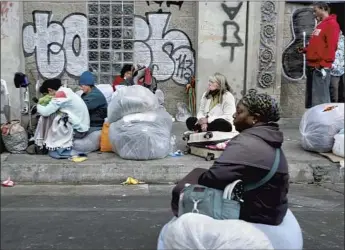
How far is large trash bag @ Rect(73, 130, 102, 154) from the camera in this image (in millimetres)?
7281

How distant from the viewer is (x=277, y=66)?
9.84m

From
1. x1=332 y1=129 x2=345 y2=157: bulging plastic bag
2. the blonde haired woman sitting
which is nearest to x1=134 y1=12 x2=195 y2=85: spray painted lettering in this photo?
the blonde haired woman sitting

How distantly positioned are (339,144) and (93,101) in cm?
325

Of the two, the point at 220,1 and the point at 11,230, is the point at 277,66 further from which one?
the point at 11,230

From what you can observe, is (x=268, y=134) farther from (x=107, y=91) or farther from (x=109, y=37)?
(x=109, y=37)

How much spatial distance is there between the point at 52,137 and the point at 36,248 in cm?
288

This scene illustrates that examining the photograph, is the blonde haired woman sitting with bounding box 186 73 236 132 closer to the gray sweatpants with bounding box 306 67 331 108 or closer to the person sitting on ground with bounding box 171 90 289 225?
the gray sweatpants with bounding box 306 67 331 108

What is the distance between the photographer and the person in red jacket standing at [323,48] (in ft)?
26.3

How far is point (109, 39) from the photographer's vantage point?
397 inches

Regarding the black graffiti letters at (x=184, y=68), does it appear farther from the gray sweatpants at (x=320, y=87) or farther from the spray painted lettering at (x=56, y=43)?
the gray sweatpants at (x=320, y=87)

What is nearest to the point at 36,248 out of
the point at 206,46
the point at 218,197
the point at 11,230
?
the point at 11,230

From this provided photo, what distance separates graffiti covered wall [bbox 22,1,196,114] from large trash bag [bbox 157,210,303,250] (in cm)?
709

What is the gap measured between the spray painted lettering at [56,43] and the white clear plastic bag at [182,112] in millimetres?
1854

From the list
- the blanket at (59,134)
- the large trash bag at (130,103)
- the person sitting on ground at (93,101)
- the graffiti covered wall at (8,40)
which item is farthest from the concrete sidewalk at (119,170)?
the graffiti covered wall at (8,40)
